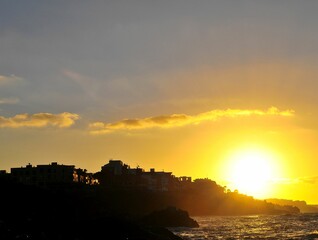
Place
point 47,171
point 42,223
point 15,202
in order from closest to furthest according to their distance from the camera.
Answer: point 42,223 < point 15,202 < point 47,171

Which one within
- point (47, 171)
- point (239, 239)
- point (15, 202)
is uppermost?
point (47, 171)

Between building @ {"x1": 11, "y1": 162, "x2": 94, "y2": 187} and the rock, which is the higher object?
building @ {"x1": 11, "y1": 162, "x2": 94, "y2": 187}

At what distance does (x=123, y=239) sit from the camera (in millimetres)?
62812

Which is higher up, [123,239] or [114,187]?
[114,187]

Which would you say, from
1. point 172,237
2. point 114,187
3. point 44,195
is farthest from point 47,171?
point 172,237

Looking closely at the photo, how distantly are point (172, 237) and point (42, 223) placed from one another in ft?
67.8

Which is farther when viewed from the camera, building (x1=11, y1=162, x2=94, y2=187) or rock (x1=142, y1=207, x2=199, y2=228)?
building (x1=11, y1=162, x2=94, y2=187)

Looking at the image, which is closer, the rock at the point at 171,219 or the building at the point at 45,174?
the rock at the point at 171,219

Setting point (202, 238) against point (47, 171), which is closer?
point (202, 238)

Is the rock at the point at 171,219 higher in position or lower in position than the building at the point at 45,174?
lower

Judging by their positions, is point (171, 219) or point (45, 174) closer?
point (171, 219)

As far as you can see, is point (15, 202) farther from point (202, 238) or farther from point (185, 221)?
point (185, 221)

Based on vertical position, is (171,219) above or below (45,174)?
below

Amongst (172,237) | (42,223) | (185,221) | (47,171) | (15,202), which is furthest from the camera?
(47,171)
